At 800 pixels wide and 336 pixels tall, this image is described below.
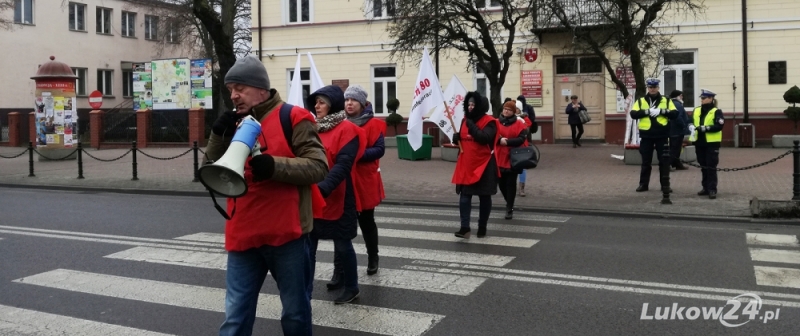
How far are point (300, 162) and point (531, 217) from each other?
7915 millimetres

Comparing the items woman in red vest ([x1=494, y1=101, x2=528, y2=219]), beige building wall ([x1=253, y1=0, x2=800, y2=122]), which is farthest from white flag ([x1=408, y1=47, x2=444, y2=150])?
beige building wall ([x1=253, y1=0, x2=800, y2=122])

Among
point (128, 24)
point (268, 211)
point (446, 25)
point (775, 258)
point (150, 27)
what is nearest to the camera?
point (268, 211)

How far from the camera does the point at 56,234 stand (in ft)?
31.8

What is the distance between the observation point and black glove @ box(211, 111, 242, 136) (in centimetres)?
389

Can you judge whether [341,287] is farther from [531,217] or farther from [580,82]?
[580,82]

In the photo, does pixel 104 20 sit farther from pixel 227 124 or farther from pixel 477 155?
pixel 227 124

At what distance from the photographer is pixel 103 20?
4400 centimetres

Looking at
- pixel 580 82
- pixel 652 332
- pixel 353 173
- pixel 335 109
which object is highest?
pixel 580 82

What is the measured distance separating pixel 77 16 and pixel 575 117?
99.4 ft

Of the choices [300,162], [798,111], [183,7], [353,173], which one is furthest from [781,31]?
[183,7]

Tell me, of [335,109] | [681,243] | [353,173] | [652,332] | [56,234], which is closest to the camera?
[652,332]

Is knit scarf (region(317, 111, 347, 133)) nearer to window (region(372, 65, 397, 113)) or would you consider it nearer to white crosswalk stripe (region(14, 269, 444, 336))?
white crosswalk stripe (region(14, 269, 444, 336))

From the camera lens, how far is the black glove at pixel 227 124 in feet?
Answer: 12.8

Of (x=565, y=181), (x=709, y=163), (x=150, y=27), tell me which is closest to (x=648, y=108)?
(x=709, y=163)
